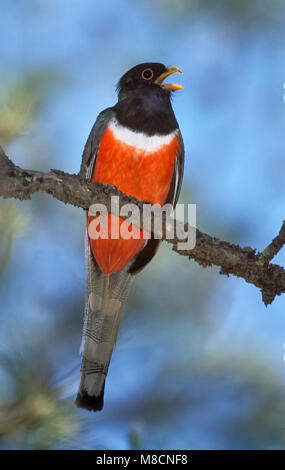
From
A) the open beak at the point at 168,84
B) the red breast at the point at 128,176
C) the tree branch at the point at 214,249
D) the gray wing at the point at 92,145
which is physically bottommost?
the tree branch at the point at 214,249

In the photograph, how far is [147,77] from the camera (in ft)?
16.9

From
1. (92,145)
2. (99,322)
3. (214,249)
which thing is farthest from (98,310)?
(214,249)

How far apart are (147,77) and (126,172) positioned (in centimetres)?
94

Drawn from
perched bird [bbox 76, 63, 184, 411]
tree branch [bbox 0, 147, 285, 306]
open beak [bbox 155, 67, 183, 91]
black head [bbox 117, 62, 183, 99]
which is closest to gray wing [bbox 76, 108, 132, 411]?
perched bird [bbox 76, 63, 184, 411]

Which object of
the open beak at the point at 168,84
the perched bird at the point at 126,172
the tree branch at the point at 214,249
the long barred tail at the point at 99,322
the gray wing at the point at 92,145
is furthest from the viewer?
the open beak at the point at 168,84

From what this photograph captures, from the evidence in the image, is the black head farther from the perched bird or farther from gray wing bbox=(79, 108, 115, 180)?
gray wing bbox=(79, 108, 115, 180)

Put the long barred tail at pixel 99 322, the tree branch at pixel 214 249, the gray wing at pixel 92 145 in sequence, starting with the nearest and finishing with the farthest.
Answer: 1. the tree branch at pixel 214 249
2. the long barred tail at pixel 99 322
3. the gray wing at pixel 92 145

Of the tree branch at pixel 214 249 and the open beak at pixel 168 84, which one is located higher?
the open beak at pixel 168 84

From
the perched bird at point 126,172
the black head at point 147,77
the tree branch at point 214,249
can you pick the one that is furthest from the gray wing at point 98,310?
the tree branch at point 214,249

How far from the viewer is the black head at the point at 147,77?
201 inches

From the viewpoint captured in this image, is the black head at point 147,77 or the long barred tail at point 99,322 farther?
the black head at point 147,77

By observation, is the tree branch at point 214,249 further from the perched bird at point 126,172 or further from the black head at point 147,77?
the black head at point 147,77

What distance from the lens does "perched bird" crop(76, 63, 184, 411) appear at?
15.0 ft

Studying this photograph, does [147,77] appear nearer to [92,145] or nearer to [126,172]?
[92,145]
